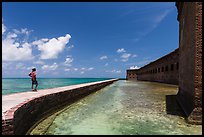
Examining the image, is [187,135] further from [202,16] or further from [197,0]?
[197,0]

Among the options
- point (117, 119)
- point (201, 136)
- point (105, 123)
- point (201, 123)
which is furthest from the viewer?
point (117, 119)

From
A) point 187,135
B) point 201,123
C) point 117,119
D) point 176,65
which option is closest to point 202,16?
point 201,123

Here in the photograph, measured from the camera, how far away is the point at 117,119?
5.50m

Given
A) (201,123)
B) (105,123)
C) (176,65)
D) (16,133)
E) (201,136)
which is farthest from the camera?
(176,65)

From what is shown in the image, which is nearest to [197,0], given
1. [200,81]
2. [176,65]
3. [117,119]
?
[200,81]

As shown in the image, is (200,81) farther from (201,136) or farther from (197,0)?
(197,0)

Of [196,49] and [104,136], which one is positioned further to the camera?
[196,49]

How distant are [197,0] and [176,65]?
55.1ft

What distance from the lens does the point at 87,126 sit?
4809mm

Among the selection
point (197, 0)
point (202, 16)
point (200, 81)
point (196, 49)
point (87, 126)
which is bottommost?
point (87, 126)

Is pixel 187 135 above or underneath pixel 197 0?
underneath

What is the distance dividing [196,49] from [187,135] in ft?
8.63

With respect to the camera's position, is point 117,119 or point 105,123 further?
point 117,119

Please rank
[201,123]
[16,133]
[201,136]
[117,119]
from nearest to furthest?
[16,133]
[201,136]
[201,123]
[117,119]
